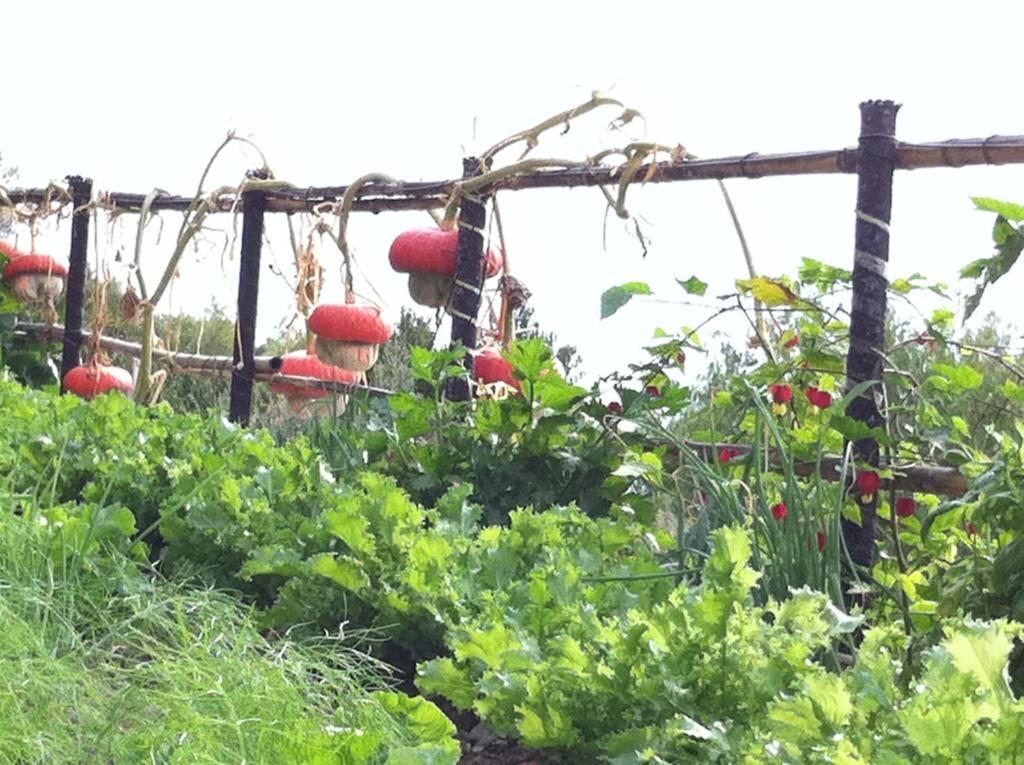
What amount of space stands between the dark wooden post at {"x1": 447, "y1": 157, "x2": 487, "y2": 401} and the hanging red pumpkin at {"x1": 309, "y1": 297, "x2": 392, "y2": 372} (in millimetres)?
374

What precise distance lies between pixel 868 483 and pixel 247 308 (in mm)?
3936

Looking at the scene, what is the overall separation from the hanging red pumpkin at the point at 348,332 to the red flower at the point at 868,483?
93.5 inches

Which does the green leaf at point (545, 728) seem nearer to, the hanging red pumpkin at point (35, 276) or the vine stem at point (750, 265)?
the vine stem at point (750, 265)

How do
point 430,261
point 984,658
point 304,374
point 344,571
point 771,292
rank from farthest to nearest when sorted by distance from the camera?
point 304,374
point 430,261
point 771,292
point 344,571
point 984,658

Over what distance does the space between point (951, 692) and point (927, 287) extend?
2.31 meters

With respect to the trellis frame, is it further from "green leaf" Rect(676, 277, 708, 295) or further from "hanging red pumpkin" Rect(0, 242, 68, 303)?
"hanging red pumpkin" Rect(0, 242, 68, 303)

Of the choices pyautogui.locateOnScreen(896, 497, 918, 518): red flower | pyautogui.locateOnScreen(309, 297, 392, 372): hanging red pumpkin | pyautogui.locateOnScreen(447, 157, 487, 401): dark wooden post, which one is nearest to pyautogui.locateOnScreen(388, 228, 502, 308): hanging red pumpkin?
pyautogui.locateOnScreen(447, 157, 487, 401): dark wooden post

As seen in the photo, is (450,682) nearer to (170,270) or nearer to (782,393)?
(782,393)

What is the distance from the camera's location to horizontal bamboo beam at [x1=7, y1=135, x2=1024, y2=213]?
3457mm

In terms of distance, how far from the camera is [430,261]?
17.2 ft

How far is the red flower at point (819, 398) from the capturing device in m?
3.60

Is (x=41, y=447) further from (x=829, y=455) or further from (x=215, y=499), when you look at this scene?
(x=829, y=455)

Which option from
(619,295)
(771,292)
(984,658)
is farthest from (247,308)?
(984,658)

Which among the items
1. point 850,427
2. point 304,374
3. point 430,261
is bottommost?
point 304,374
